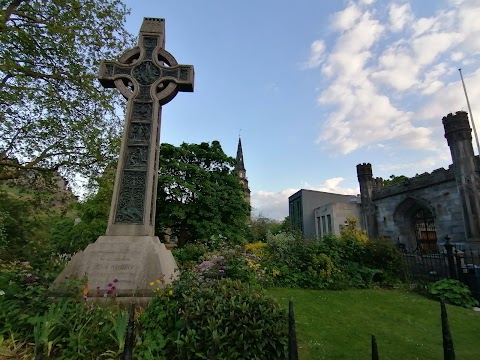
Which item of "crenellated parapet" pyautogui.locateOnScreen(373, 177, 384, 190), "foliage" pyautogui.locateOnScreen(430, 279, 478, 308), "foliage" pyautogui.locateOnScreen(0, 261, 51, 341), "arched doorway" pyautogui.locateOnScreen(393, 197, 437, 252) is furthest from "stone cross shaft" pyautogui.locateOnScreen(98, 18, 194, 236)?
"crenellated parapet" pyautogui.locateOnScreen(373, 177, 384, 190)

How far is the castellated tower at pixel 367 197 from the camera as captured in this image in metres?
22.1

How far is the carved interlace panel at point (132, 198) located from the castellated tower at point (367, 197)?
2119 centimetres

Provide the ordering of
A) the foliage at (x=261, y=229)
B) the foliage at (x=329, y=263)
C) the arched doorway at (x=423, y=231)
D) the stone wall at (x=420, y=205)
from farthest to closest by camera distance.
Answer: the foliage at (x=261, y=229) < the arched doorway at (x=423, y=231) < the stone wall at (x=420, y=205) < the foliage at (x=329, y=263)

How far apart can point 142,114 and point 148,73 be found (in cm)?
126

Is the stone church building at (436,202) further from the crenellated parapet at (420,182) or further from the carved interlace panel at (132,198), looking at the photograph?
the carved interlace panel at (132,198)

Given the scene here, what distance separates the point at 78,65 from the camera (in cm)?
952

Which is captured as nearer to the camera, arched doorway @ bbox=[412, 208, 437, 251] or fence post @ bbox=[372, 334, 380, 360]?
fence post @ bbox=[372, 334, 380, 360]

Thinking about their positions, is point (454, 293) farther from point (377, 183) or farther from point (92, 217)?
point (92, 217)

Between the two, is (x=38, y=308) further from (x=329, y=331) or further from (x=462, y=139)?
(x=462, y=139)

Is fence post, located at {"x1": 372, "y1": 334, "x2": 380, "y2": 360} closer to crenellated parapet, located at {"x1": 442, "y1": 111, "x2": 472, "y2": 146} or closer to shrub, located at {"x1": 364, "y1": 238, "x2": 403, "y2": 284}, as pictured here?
shrub, located at {"x1": 364, "y1": 238, "x2": 403, "y2": 284}

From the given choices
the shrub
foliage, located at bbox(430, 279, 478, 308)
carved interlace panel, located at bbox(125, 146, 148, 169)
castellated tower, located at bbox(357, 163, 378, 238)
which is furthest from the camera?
castellated tower, located at bbox(357, 163, 378, 238)

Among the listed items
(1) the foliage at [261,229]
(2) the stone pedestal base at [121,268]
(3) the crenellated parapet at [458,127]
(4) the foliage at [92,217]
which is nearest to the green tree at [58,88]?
(4) the foliage at [92,217]

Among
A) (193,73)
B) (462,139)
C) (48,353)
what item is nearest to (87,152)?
(193,73)

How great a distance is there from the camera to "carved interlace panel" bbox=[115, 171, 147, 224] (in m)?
5.81
